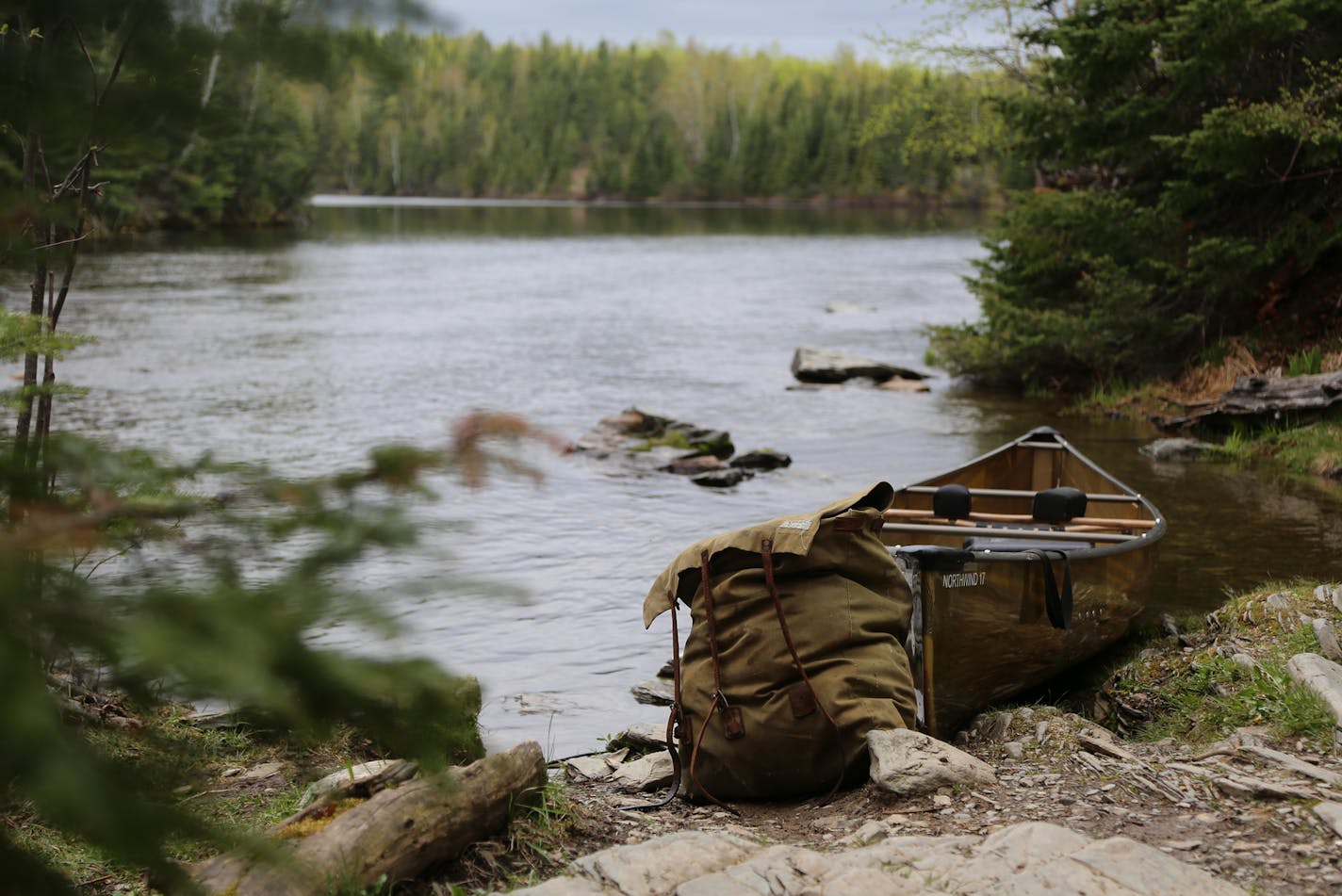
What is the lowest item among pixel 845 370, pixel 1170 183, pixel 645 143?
pixel 845 370

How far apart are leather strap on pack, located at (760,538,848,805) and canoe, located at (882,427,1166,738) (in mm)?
959

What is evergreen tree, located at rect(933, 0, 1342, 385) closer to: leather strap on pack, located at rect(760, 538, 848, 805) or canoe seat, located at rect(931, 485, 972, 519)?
canoe seat, located at rect(931, 485, 972, 519)

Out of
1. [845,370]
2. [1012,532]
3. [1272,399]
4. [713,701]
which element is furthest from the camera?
[845,370]

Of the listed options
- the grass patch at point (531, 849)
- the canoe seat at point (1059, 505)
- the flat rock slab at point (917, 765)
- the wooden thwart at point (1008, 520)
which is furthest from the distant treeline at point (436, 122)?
the canoe seat at point (1059, 505)

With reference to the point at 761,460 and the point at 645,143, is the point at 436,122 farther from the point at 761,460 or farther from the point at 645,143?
the point at 761,460

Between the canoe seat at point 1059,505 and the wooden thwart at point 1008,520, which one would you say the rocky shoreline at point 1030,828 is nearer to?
the wooden thwart at point 1008,520

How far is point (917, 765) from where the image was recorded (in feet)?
15.5

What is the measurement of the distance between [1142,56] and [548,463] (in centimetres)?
870

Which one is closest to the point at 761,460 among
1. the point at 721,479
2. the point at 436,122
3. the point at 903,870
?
the point at 721,479

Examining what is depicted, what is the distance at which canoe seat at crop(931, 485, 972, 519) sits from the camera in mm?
8180

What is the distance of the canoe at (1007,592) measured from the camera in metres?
5.90

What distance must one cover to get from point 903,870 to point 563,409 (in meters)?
14.7

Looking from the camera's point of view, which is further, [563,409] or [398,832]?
[563,409]

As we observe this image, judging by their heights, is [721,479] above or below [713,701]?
below
